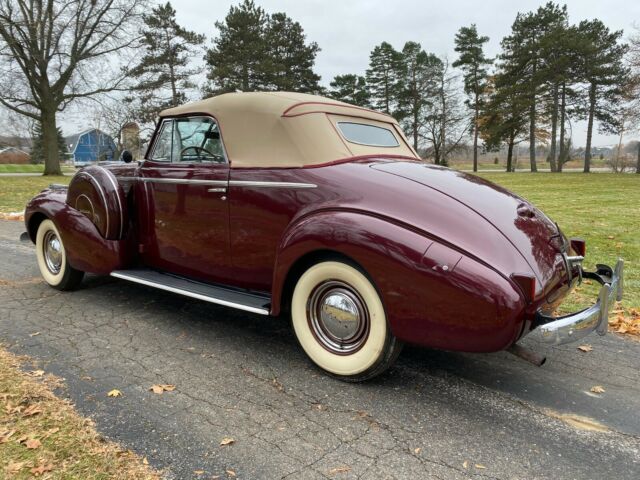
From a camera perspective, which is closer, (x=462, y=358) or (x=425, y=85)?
(x=462, y=358)

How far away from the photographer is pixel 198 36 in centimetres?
3114

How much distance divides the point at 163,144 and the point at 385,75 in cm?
A: 4294

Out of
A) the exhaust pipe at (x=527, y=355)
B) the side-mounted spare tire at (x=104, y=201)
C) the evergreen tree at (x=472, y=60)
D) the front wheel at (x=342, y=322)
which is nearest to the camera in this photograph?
the exhaust pipe at (x=527, y=355)

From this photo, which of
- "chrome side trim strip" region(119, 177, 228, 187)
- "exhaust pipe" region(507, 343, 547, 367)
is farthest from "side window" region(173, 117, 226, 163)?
"exhaust pipe" region(507, 343, 547, 367)

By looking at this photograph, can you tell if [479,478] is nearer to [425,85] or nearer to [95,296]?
[95,296]

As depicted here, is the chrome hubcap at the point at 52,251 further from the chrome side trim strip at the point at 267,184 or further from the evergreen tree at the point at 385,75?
the evergreen tree at the point at 385,75

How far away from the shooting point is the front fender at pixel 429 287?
89.9 inches

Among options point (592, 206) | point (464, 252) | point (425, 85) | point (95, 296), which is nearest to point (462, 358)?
point (464, 252)

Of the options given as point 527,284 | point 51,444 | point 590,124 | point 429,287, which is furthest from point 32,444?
point 590,124

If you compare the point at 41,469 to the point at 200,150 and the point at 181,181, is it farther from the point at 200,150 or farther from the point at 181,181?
the point at 200,150

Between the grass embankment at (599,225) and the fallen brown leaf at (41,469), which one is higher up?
the grass embankment at (599,225)

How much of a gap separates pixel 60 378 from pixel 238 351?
3.69ft

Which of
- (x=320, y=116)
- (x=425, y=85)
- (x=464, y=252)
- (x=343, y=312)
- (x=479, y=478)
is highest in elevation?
(x=425, y=85)

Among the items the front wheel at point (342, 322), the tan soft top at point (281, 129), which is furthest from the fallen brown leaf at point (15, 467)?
the tan soft top at point (281, 129)
